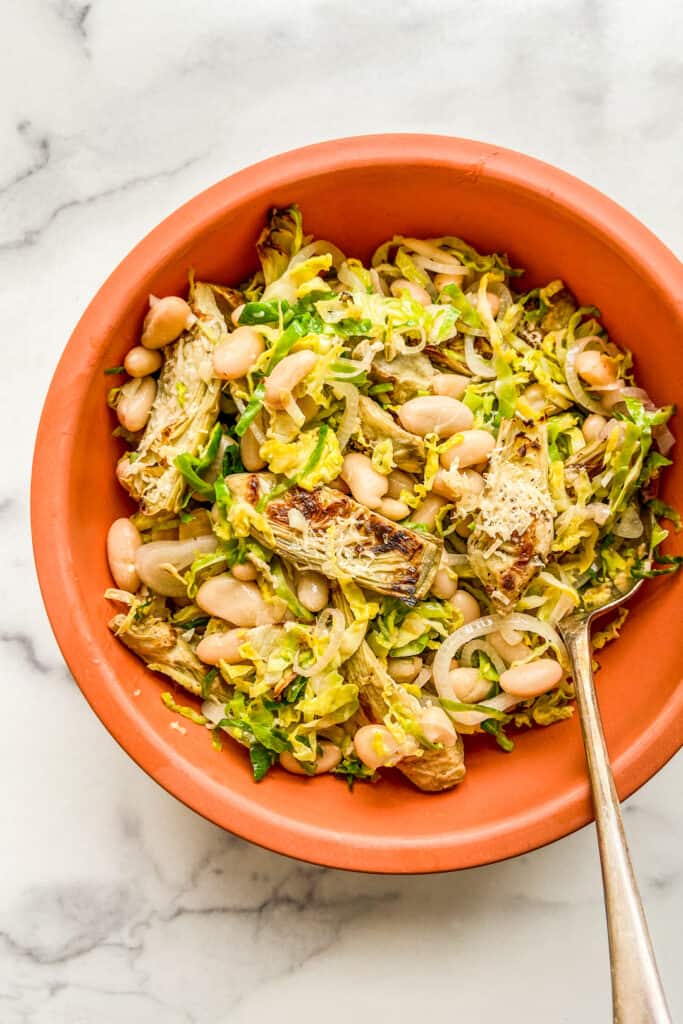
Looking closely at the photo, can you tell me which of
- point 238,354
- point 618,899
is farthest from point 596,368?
point 618,899

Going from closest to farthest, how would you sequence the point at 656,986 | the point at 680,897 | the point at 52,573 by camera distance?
1. the point at 656,986
2. the point at 52,573
3. the point at 680,897

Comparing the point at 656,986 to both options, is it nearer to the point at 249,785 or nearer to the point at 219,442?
the point at 249,785

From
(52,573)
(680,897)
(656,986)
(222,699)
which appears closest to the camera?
(656,986)

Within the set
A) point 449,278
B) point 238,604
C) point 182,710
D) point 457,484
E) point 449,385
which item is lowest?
point 182,710

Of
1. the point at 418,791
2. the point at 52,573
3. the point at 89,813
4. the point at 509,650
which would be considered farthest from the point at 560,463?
the point at 89,813

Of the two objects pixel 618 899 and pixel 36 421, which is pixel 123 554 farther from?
pixel 618 899

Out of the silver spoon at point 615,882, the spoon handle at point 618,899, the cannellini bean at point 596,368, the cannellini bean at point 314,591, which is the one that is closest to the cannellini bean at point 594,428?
the cannellini bean at point 596,368
